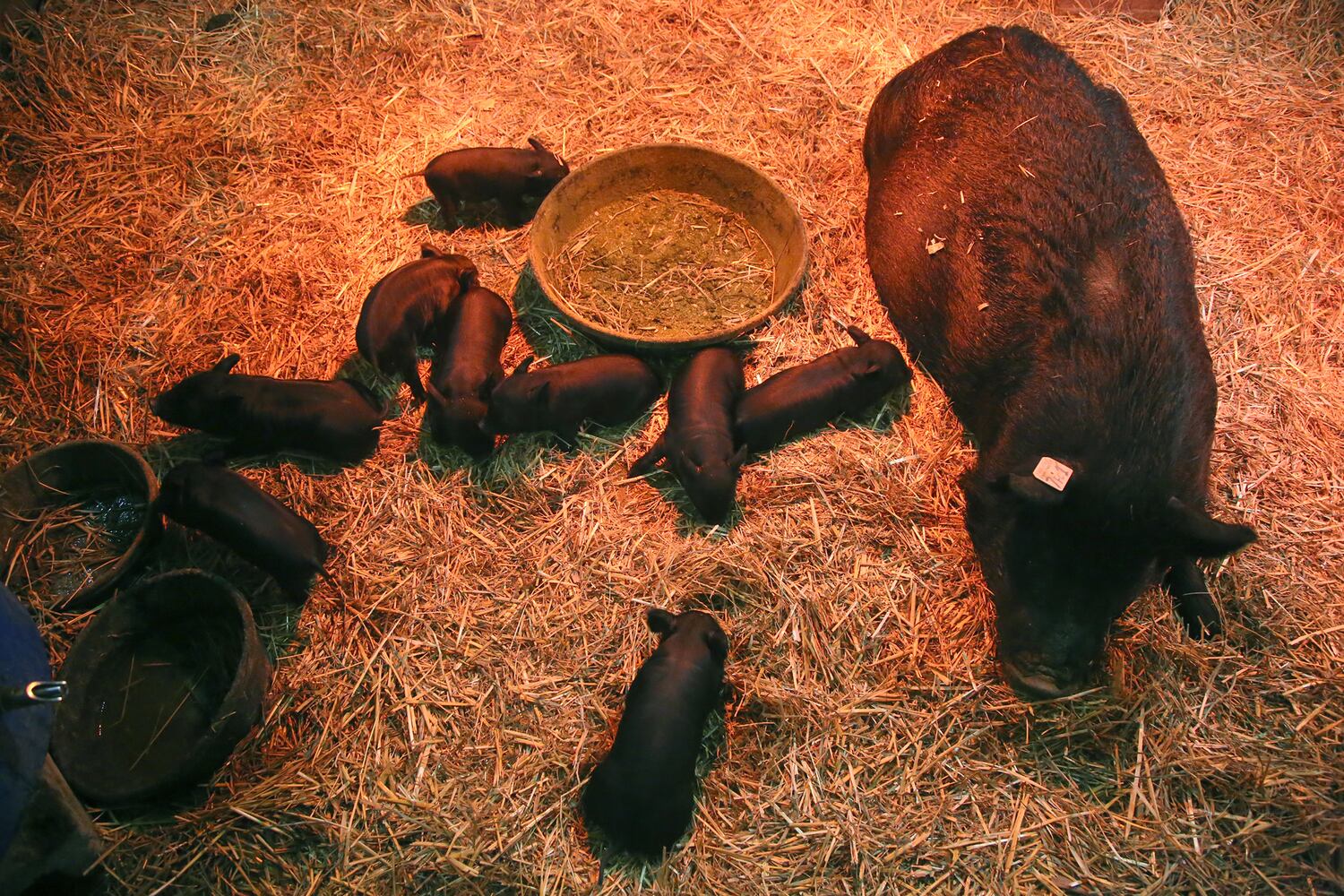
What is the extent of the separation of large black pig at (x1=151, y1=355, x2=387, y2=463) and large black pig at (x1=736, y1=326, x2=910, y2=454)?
1941mm

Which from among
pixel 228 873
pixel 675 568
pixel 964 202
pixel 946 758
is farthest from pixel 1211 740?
pixel 228 873

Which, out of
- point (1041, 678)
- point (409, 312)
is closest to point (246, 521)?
point (409, 312)

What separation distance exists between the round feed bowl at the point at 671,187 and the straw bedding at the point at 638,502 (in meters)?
0.29

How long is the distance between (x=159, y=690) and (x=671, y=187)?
12.6 ft

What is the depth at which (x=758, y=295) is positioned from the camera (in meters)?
4.66

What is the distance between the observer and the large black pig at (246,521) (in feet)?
11.5

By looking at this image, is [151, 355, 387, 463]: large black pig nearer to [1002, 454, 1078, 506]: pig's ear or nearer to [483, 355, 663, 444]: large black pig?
[483, 355, 663, 444]: large black pig

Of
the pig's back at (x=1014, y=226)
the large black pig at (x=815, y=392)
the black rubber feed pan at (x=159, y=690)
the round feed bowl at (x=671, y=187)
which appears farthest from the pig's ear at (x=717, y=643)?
the black rubber feed pan at (x=159, y=690)

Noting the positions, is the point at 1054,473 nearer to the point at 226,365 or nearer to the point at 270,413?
the point at 270,413

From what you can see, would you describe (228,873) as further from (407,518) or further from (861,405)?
(861,405)

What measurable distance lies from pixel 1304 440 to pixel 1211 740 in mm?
1859

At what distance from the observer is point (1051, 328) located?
3.79 meters

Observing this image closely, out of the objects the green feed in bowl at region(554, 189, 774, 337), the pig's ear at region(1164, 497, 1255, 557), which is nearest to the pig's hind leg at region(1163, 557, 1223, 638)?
the pig's ear at region(1164, 497, 1255, 557)

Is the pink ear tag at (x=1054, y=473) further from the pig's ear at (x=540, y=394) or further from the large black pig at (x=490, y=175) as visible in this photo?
the large black pig at (x=490, y=175)
